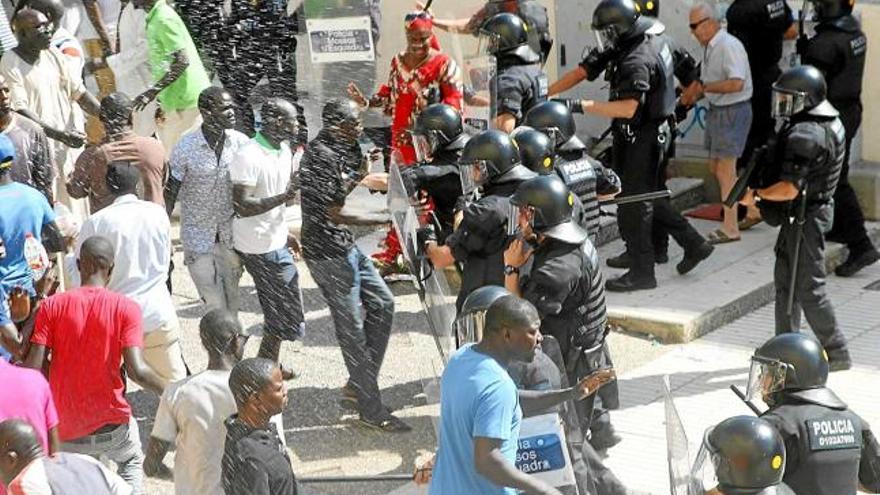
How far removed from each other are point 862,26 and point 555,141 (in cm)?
422

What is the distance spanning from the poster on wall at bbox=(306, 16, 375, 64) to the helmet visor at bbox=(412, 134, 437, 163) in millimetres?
4154

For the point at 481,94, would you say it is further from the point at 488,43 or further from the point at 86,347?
the point at 86,347

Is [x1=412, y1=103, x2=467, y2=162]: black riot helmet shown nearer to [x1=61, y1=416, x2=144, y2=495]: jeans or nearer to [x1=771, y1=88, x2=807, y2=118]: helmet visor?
[x1=771, y1=88, x2=807, y2=118]: helmet visor

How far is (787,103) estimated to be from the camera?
9.85 metres

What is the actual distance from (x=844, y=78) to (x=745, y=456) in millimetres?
6728

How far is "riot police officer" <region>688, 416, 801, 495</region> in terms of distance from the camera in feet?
18.6

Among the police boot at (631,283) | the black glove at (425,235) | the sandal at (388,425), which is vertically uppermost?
the black glove at (425,235)

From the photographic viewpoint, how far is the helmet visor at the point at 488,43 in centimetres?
1152

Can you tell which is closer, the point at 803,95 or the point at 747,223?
the point at 803,95

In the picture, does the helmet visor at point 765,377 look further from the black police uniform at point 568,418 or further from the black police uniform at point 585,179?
the black police uniform at point 585,179

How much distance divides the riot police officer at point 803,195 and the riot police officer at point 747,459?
4170 millimetres

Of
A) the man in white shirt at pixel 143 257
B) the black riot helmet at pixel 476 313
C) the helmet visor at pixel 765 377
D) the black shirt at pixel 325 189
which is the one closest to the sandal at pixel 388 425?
the black shirt at pixel 325 189

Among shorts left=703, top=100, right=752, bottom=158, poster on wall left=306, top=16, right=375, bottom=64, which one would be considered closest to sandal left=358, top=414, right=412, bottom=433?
shorts left=703, top=100, right=752, bottom=158

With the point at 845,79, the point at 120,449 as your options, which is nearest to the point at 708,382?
the point at 845,79
